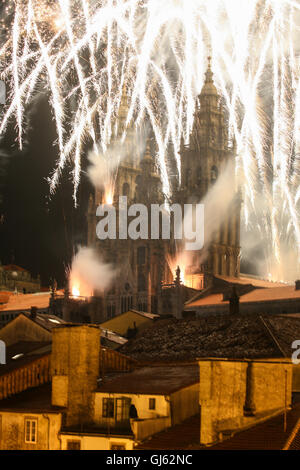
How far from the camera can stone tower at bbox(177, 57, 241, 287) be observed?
313ft

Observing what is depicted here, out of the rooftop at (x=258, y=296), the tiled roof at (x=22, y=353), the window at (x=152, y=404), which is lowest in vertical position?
the window at (x=152, y=404)

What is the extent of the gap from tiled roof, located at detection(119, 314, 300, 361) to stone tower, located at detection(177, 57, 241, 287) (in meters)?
39.6

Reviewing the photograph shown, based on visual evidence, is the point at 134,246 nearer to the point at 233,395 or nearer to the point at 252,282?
the point at 252,282

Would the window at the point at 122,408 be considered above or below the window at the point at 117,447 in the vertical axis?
above

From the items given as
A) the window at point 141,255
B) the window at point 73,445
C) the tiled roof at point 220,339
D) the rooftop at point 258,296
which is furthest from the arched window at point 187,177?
the window at point 73,445

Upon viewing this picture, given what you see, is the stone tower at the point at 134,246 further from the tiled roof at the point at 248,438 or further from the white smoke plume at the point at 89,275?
the tiled roof at the point at 248,438

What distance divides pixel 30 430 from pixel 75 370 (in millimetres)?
3033

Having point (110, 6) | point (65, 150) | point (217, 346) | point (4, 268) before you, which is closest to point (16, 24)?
point (110, 6)

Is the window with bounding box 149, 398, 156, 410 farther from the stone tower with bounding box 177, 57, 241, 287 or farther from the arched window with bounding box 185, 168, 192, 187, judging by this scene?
the arched window with bounding box 185, 168, 192, 187

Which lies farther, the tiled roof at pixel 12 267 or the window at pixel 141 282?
the tiled roof at pixel 12 267

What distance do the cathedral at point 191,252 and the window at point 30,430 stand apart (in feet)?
172

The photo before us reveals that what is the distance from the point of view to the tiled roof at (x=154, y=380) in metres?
39.0

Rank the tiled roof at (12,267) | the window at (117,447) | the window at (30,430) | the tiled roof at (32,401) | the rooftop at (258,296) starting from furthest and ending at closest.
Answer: the tiled roof at (12,267)
the rooftop at (258,296)
the tiled roof at (32,401)
the window at (30,430)
the window at (117,447)

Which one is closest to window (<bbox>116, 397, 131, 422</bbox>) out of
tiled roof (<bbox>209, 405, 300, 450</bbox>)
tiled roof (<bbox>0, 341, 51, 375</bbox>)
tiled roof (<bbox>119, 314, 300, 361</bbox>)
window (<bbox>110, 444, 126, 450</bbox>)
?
window (<bbox>110, 444, 126, 450</bbox>)
